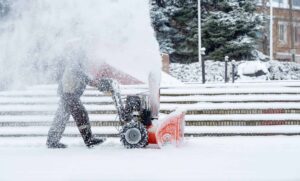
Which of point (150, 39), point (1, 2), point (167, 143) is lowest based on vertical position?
point (167, 143)

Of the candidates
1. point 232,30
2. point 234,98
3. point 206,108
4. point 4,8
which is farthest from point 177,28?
point 206,108

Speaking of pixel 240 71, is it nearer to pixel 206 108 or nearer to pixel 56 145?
pixel 206 108

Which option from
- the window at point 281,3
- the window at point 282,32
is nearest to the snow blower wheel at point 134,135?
the window at point 282,32

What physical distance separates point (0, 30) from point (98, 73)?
13.6 ft

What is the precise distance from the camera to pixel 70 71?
579 centimetres

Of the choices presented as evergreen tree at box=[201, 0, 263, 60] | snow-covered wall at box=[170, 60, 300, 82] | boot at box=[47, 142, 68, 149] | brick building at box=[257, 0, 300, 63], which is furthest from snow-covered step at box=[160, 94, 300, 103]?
brick building at box=[257, 0, 300, 63]

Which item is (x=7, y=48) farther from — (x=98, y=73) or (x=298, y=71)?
(x=298, y=71)

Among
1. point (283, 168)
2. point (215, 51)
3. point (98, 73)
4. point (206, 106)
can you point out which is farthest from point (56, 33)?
point (215, 51)

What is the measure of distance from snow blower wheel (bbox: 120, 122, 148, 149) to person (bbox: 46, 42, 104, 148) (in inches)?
20.2

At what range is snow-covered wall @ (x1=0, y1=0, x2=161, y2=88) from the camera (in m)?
6.30

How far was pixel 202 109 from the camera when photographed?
8375mm

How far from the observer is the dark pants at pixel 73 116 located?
5.84m

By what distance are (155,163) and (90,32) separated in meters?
2.66

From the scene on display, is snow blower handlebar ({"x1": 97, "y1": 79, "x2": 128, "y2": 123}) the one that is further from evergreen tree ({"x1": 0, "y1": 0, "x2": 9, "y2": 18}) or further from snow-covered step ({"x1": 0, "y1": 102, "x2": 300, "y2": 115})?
evergreen tree ({"x1": 0, "y1": 0, "x2": 9, "y2": 18})
